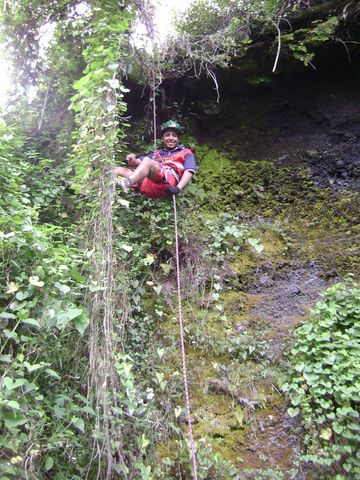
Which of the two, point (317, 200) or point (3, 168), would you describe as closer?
point (3, 168)

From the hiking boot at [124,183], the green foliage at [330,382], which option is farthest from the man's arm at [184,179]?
the green foliage at [330,382]

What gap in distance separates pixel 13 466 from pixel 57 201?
296cm

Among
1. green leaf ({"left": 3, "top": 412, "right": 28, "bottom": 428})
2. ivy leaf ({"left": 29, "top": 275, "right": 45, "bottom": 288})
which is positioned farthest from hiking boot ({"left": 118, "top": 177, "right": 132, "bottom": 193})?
green leaf ({"left": 3, "top": 412, "right": 28, "bottom": 428})

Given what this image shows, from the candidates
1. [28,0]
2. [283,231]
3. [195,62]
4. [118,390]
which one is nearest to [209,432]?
[118,390]

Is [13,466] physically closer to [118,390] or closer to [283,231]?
[118,390]

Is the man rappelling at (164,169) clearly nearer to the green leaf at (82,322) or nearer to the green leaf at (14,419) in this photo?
the green leaf at (82,322)

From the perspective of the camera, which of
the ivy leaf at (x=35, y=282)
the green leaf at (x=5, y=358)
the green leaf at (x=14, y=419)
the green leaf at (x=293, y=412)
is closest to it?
the green leaf at (x=14, y=419)

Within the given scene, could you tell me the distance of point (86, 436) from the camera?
263 centimetres

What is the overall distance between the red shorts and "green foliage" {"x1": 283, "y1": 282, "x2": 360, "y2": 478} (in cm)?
206

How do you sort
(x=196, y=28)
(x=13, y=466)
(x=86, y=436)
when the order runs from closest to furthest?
1. (x=13, y=466)
2. (x=86, y=436)
3. (x=196, y=28)

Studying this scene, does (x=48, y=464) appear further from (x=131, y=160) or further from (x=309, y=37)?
(x=309, y=37)

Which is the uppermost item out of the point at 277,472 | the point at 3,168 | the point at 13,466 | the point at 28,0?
the point at 28,0

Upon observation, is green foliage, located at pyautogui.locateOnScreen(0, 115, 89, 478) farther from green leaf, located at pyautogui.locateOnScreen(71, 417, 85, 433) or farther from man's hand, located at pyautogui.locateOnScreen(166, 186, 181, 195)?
man's hand, located at pyautogui.locateOnScreen(166, 186, 181, 195)

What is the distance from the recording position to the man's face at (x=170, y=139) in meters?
5.11
